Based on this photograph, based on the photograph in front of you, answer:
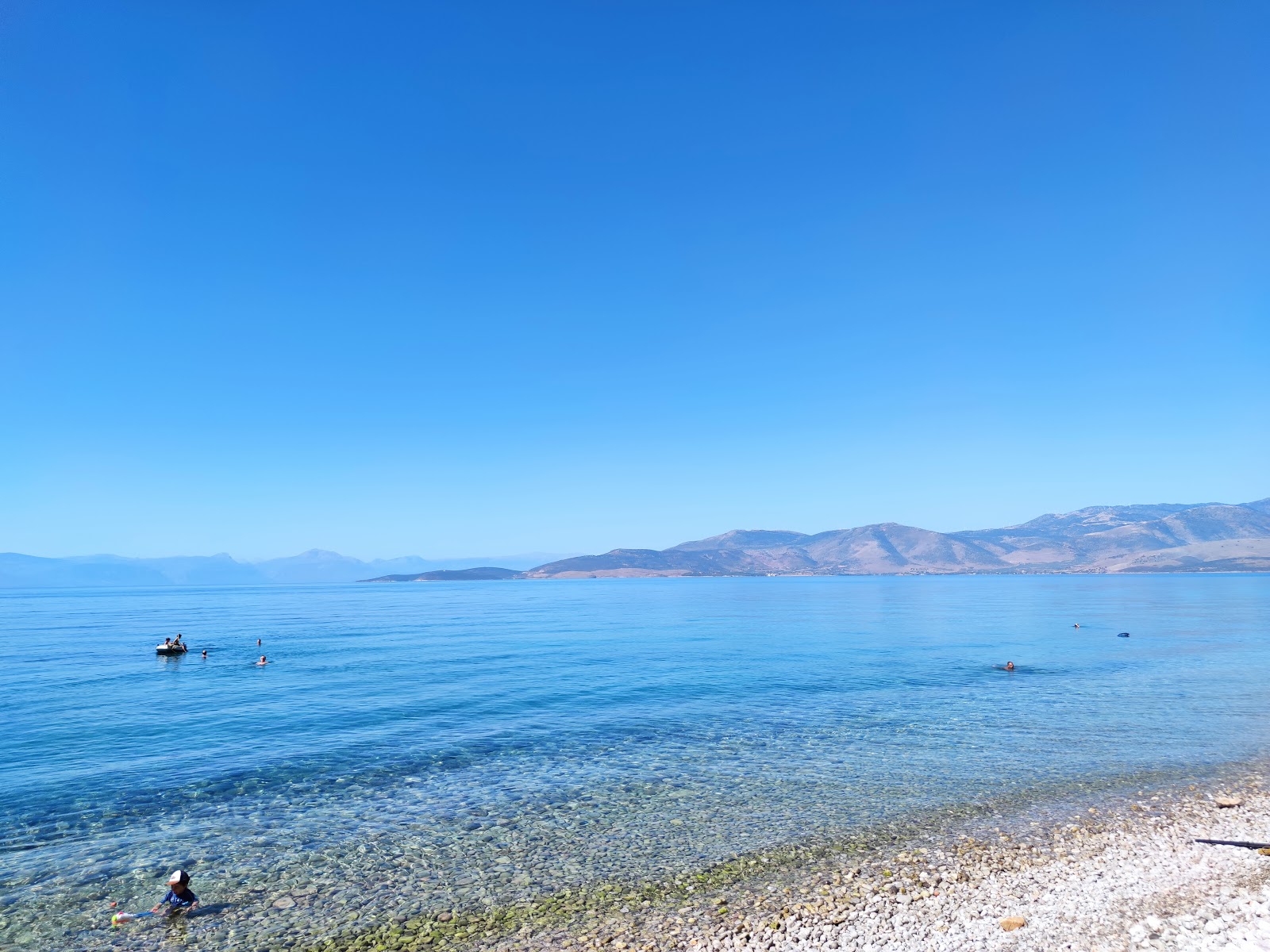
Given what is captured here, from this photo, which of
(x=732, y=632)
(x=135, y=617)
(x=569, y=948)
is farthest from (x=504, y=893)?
(x=135, y=617)

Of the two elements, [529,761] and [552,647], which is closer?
[529,761]

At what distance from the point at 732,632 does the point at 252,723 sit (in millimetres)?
63643

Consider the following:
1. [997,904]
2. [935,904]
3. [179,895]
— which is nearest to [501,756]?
[179,895]

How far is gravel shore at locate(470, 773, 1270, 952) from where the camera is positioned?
1445 cm

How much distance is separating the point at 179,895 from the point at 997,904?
770 inches

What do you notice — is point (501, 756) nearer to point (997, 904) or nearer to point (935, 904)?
point (935, 904)

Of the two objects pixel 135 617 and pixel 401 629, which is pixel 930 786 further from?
pixel 135 617

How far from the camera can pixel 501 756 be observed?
30234mm

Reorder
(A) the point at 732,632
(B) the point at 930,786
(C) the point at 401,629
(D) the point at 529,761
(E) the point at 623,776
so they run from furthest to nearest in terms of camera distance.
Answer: (C) the point at 401,629 → (A) the point at 732,632 → (D) the point at 529,761 → (E) the point at 623,776 → (B) the point at 930,786

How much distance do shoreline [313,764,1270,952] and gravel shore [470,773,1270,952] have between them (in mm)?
40

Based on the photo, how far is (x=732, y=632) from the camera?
299 ft

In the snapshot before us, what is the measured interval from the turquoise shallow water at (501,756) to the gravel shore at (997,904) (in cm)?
262

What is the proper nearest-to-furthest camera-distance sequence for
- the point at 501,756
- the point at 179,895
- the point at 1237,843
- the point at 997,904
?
1. the point at 997,904
2. the point at 179,895
3. the point at 1237,843
4. the point at 501,756

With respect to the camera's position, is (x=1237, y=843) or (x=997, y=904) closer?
(x=997, y=904)
